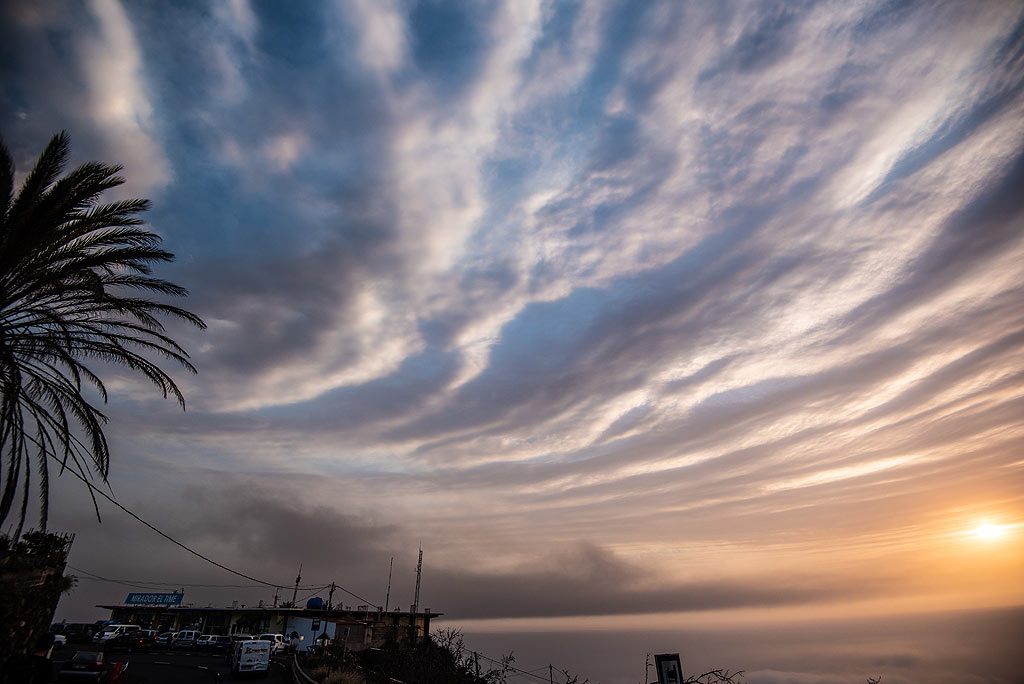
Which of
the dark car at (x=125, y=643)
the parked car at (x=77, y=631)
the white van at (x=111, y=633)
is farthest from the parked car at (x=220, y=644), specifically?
the parked car at (x=77, y=631)

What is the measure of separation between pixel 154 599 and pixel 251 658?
85.6 m

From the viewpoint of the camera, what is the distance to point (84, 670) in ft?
72.7

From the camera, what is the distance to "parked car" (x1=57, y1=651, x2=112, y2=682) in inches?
862

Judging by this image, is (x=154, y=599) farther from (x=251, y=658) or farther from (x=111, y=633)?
(x=251, y=658)

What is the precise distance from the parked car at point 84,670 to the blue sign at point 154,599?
8489cm

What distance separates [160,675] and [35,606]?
14.1 meters

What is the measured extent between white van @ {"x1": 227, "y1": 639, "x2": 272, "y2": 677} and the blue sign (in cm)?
8014

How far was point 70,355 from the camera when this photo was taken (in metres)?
14.8

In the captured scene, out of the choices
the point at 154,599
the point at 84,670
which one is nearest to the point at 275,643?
the point at 84,670

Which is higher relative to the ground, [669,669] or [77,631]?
[669,669]

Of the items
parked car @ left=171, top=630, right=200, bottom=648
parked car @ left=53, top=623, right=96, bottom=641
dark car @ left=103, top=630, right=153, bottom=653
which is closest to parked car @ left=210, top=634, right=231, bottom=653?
dark car @ left=103, top=630, right=153, bottom=653

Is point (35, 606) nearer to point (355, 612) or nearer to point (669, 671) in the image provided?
point (669, 671)

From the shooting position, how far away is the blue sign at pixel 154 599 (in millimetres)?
91375

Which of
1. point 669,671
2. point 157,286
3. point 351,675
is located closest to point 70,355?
point 157,286
